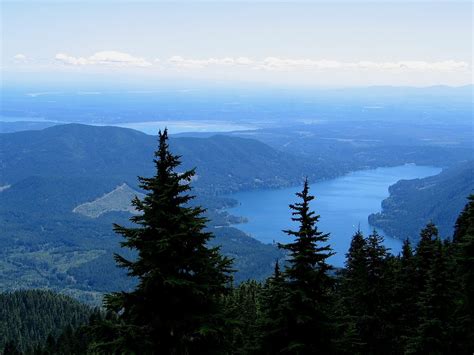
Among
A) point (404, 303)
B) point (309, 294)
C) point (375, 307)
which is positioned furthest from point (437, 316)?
point (309, 294)

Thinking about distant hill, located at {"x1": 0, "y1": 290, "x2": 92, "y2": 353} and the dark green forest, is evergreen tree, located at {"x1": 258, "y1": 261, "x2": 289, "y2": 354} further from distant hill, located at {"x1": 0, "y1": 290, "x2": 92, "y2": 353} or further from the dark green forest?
distant hill, located at {"x1": 0, "y1": 290, "x2": 92, "y2": 353}

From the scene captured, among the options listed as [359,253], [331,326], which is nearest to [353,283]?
[359,253]

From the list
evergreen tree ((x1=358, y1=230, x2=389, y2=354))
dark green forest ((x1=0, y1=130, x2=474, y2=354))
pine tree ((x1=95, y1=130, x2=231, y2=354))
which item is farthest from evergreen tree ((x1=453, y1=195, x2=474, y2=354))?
pine tree ((x1=95, y1=130, x2=231, y2=354))

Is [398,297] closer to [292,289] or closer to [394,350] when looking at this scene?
[394,350]

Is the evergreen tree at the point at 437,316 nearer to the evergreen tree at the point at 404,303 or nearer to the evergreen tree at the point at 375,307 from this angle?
the evergreen tree at the point at 375,307

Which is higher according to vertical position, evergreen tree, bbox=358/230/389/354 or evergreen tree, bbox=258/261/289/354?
evergreen tree, bbox=258/261/289/354

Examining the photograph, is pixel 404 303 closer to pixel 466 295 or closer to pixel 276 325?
pixel 466 295

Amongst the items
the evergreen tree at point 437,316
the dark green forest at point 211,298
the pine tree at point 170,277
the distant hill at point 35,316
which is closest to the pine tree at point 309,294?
the dark green forest at point 211,298

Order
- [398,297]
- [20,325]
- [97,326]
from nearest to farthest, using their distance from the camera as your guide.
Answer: [97,326] → [398,297] → [20,325]
